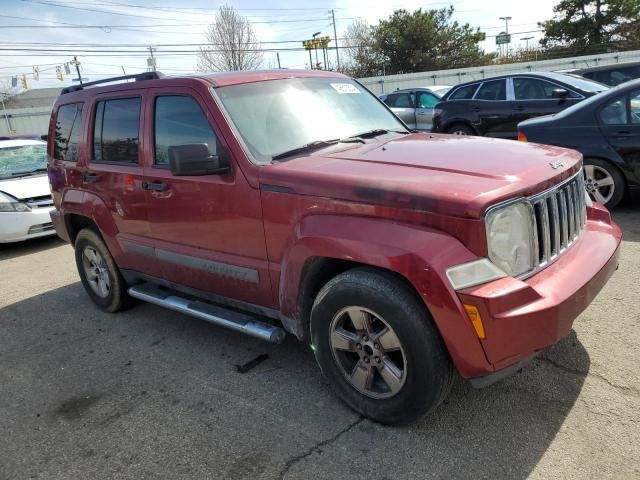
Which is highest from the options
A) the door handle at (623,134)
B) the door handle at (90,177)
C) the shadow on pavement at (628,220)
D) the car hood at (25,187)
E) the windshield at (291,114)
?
the windshield at (291,114)

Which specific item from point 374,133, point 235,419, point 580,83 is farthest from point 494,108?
point 235,419

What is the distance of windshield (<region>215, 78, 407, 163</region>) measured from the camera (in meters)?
3.36

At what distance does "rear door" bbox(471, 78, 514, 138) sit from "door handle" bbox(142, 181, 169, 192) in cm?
755

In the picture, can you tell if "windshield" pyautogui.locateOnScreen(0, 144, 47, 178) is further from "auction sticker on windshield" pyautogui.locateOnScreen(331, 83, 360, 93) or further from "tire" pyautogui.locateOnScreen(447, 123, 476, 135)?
"tire" pyautogui.locateOnScreen(447, 123, 476, 135)

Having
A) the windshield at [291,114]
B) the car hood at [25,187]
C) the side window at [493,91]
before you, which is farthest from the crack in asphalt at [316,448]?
the side window at [493,91]

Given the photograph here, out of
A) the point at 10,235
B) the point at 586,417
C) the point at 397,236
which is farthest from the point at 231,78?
the point at 10,235

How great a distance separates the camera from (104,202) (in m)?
4.47

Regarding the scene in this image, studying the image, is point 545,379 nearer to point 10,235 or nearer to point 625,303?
point 625,303

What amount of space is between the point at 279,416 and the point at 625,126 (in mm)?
5364

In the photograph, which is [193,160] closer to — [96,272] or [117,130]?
[117,130]

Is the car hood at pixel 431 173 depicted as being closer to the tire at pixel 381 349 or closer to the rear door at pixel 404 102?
the tire at pixel 381 349

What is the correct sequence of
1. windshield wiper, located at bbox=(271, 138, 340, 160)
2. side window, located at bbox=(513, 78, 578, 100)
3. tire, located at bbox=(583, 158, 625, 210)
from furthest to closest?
side window, located at bbox=(513, 78, 578, 100)
tire, located at bbox=(583, 158, 625, 210)
windshield wiper, located at bbox=(271, 138, 340, 160)

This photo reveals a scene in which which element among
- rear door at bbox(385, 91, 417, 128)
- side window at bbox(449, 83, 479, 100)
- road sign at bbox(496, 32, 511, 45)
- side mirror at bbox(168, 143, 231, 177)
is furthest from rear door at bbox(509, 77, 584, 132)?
road sign at bbox(496, 32, 511, 45)

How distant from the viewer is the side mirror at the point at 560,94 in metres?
8.81
